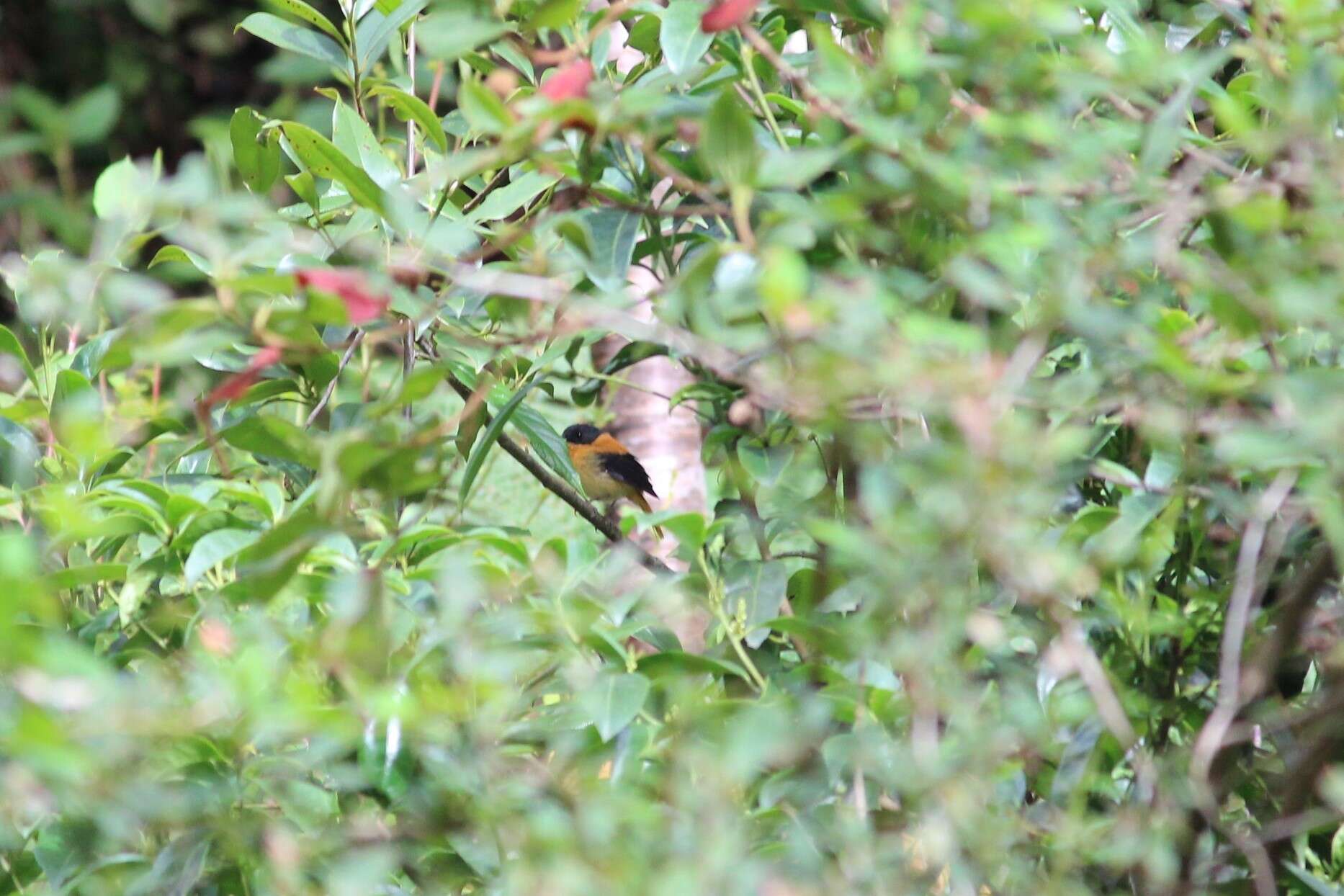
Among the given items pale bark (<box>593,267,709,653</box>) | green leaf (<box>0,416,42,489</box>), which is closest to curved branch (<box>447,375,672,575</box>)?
green leaf (<box>0,416,42,489</box>)

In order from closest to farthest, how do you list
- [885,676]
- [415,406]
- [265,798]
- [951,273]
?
[951,273] → [885,676] → [265,798] → [415,406]

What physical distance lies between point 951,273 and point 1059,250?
9 centimetres

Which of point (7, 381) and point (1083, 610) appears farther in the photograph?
point (7, 381)

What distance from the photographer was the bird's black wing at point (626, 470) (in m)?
3.97

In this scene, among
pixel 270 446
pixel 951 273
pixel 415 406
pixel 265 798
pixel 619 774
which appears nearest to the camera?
pixel 951 273

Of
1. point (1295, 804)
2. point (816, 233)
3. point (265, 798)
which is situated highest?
point (816, 233)

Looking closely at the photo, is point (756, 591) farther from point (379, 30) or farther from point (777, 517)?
point (379, 30)

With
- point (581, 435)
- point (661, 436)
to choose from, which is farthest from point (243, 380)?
point (581, 435)

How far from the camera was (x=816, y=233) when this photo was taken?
1429 mm

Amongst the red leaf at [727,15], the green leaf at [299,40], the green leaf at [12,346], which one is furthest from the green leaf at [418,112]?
the red leaf at [727,15]

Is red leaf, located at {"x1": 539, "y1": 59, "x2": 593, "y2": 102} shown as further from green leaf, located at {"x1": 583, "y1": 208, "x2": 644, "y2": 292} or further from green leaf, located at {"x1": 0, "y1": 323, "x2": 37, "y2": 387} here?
green leaf, located at {"x1": 0, "y1": 323, "x2": 37, "y2": 387}

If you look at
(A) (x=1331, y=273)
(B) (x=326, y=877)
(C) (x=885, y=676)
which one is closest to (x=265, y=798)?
(B) (x=326, y=877)

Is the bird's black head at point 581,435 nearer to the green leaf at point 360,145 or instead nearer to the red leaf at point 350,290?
the green leaf at point 360,145

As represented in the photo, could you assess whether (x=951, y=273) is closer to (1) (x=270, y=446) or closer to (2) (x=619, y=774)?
(2) (x=619, y=774)
